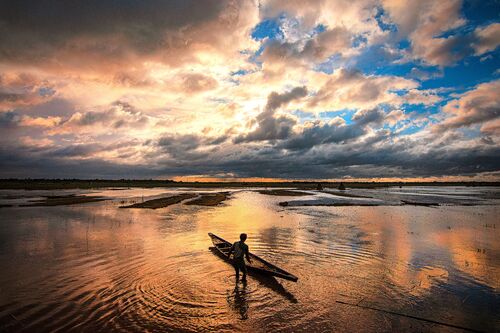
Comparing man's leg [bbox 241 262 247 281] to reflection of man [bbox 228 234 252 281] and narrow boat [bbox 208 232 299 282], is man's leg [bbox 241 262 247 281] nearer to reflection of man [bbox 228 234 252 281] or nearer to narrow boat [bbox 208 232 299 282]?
reflection of man [bbox 228 234 252 281]

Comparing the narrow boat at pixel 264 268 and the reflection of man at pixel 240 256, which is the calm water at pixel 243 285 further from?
the reflection of man at pixel 240 256

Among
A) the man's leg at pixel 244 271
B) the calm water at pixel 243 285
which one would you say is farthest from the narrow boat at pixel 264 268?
the man's leg at pixel 244 271

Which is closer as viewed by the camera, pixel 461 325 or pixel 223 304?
pixel 461 325

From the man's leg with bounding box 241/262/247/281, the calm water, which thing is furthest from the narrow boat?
the man's leg with bounding box 241/262/247/281

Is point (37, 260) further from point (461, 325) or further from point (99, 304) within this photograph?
point (461, 325)

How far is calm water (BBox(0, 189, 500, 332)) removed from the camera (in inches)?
395

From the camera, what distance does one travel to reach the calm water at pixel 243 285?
1002cm

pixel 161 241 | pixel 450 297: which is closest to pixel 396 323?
pixel 450 297

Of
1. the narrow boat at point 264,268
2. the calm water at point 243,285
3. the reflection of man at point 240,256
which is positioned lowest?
the calm water at point 243,285

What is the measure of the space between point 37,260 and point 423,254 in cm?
2328

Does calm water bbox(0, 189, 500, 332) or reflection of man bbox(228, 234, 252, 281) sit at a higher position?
reflection of man bbox(228, 234, 252, 281)

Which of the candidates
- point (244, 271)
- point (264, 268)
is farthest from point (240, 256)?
point (264, 268)

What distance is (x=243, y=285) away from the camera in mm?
13359

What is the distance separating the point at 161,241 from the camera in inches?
882
